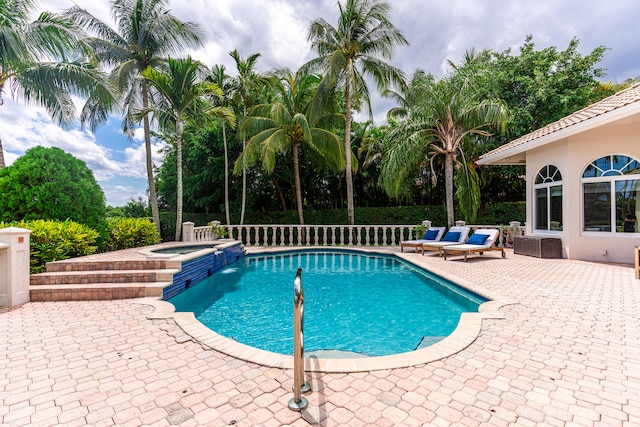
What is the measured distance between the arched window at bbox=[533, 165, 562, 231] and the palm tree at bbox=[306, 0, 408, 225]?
700cm

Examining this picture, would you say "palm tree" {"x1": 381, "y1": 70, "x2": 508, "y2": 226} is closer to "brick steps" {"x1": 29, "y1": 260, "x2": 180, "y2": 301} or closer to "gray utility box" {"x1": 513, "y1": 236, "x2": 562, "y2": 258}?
"gray utility box" {"x1": 513, "y1": 236, "x2": 562, "y2": 258}

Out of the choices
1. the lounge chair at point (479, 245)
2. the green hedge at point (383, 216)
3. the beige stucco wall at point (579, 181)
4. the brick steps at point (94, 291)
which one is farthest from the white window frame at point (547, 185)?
the brick steps at point (94, 291)

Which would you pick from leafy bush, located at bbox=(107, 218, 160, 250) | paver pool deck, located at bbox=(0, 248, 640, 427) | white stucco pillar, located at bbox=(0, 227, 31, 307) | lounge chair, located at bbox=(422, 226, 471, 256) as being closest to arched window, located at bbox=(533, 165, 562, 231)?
lounge chair, located at bbox=(422, 226, 471, 256)

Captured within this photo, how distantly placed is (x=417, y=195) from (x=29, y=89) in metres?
17.1

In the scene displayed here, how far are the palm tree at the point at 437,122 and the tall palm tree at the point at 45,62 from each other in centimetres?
1101

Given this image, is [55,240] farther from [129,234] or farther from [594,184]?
[594,184]

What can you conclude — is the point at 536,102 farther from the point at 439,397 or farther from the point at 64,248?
the point at 64,248

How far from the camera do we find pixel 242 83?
594 inches

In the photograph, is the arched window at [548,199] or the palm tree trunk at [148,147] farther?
the palm tree trunk at [148,147]

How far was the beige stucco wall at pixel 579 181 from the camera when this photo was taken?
8031 mm

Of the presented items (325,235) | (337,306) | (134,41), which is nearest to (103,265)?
(337,306)

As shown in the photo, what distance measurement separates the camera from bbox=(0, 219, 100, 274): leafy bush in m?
6.02

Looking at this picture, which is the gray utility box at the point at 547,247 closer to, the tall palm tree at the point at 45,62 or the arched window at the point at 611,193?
the arched window at the point at 611,193

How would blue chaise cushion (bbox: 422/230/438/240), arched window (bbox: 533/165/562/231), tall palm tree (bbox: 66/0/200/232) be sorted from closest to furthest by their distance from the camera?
1. arched window (bbox: 533/165/562/231)
2. blue chaise cushion (bbox: 422/230/438/240)
3. tall palm tree (bbox: 66/0/200/232)
